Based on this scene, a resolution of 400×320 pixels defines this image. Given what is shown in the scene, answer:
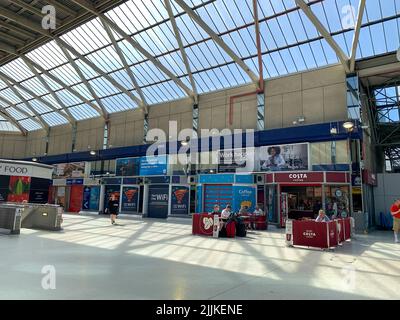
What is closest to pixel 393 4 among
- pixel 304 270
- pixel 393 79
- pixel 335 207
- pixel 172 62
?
pixel 393 79

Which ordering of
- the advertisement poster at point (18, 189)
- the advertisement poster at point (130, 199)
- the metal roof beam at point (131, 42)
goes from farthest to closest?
the advertisement poster at point (130, 199), the metal roof beam at point (131, 42), the advertisement poster at point (18, 189)

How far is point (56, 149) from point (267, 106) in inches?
1167

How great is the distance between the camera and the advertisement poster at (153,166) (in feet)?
87.8

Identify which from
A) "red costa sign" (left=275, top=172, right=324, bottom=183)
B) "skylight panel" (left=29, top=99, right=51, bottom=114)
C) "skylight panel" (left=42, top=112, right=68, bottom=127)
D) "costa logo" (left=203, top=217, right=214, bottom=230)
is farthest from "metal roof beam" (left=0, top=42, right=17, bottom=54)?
"red costa sign" (left=275, top=172, right=324, bottom=183)

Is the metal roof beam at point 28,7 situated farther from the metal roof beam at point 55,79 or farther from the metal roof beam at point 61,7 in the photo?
the metal roof beam at point 55,79

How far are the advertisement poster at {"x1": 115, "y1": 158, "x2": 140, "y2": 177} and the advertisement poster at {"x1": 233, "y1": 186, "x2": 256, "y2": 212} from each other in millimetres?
10854

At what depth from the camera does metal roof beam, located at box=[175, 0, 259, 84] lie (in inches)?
769

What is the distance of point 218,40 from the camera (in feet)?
67.8

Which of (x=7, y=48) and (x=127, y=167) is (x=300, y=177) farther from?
(x=7, y=48)

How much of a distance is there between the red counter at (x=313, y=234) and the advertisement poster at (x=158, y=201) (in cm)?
1598

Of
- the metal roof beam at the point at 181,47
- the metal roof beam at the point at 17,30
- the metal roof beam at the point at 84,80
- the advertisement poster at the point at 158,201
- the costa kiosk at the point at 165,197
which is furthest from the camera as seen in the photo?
the metal roof beam at the point at 84,80

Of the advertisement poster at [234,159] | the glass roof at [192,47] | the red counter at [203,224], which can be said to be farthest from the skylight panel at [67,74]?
the red counter at [203,224]

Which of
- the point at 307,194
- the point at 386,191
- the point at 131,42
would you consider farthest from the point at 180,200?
the point at 386,191
